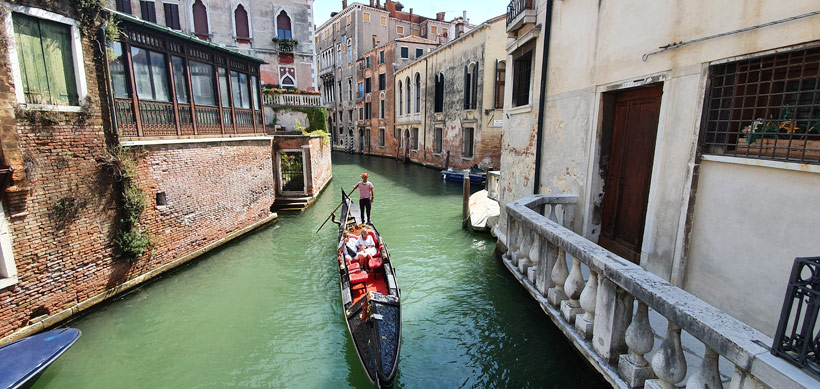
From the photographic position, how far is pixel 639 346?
2607 millimetres

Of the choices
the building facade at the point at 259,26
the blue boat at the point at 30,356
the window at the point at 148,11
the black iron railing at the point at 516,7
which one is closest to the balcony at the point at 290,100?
the building facade at the point at 259,26

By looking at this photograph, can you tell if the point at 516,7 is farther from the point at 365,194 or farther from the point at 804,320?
the point at 804,320

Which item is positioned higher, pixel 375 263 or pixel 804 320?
pixel 804 320

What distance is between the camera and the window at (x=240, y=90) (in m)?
9.93

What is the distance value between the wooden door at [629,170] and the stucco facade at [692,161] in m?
0.08

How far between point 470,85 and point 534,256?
52.2ft

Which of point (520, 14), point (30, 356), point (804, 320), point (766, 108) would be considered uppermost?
point (520, 14)

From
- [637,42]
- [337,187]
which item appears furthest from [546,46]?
[337,187]

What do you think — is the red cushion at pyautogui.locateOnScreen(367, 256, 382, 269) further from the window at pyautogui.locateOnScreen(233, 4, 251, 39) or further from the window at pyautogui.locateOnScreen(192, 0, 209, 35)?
the window at pyautogui.locateOnScreen(192, 0, 209, 35)

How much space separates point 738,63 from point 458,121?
17048 millimetres

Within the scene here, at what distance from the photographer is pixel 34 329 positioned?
16.6 ft

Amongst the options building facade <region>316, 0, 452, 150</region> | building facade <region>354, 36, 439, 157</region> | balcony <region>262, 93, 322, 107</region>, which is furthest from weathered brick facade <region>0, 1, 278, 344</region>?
building facade <region>316, 0, 452, 150</region>

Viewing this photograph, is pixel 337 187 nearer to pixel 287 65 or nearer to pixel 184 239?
pixel 287 65

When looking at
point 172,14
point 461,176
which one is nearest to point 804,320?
point 461,176
